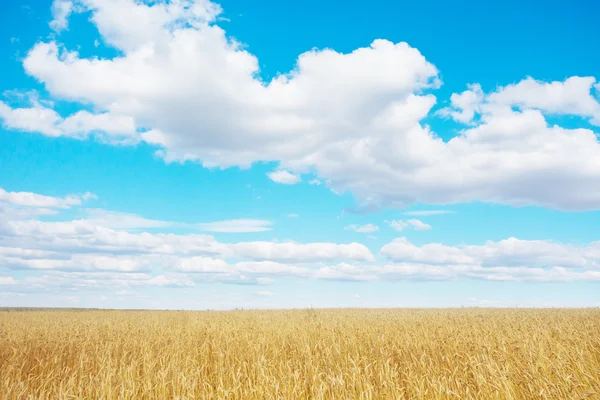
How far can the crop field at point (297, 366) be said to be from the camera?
787 centimetres

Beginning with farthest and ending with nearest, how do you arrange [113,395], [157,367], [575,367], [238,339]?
[238,339], [157,367], [575,367], [113,395]

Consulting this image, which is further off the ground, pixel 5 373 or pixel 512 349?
pixel 512 349

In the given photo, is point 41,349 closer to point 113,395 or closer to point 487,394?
point 113,395

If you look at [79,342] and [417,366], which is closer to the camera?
[417,366]

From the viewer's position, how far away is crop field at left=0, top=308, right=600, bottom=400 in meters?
7.87

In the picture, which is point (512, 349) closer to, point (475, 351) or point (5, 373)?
point (475, 351)

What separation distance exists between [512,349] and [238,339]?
798 cm

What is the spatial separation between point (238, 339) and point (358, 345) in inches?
151

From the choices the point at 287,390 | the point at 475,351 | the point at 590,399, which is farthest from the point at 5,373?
the point at 590,399

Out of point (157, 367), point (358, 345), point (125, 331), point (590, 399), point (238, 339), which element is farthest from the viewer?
point (125, 331)

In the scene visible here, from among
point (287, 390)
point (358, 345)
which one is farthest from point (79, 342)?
point (287, 390)

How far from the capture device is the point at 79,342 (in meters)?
15.0

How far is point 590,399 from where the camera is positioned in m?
7.09

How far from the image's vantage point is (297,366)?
10.6 m
